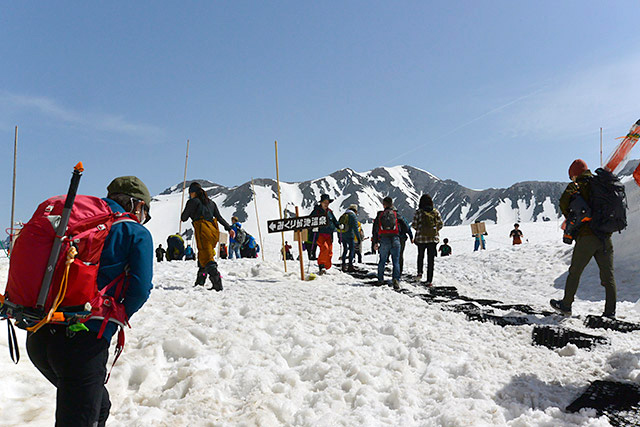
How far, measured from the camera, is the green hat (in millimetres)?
2551

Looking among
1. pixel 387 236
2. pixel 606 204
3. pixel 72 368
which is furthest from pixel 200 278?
pixel 606 204

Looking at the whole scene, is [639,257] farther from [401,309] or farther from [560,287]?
[401,309]

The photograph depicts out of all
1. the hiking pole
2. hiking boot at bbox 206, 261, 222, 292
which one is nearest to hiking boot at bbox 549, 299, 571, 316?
hiking boot at bbox 206, 261, 222, 292

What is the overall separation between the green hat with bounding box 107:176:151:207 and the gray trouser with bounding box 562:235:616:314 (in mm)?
5753

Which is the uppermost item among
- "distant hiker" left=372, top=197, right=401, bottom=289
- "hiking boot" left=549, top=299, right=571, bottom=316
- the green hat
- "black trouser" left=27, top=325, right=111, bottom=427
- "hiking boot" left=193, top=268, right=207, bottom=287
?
the green hat

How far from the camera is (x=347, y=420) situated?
2896 millimetres

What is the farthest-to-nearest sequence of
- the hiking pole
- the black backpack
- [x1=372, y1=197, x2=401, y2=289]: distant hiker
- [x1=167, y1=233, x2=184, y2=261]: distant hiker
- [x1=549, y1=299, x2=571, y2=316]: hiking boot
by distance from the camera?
[x1=167, y1=233, x2=184, y2=261]: distant hiker → [x1=372, y1=197, x2=401, y2=289]: distant hiker → [x1=549, y1=299, x2=571, y2=316]: hiking boot → the black backpack → the hiking pole

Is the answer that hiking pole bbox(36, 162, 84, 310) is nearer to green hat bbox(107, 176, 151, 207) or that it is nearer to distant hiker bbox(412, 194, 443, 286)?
green hat bbox(107, 176, 151, 207)

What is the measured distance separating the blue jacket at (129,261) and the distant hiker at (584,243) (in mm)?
5679

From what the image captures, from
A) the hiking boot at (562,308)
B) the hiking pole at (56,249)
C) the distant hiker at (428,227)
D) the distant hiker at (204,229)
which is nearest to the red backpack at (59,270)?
the hiking pole at (56,249)

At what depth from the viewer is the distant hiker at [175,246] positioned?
13664 millimetres

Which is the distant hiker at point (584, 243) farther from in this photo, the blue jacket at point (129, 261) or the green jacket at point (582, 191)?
the blue jacket at point (129, 261)

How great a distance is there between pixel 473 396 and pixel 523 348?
61.3 inches

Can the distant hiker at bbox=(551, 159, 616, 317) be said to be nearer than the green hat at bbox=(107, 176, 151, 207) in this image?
No
